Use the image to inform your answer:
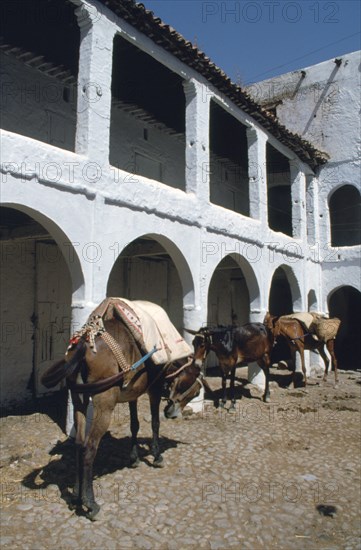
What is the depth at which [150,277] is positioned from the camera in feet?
Result: 45.6

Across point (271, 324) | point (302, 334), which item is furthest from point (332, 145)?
point (271, 324)

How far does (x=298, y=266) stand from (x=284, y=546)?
11199 millimetres

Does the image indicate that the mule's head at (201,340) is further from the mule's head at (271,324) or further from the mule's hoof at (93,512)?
the mule's hoof at (93,512)

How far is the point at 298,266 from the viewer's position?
15.0 m

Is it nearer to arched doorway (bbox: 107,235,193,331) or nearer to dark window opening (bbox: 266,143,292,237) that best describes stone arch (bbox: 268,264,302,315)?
dark window opening (bbox: 266,143,292,237)

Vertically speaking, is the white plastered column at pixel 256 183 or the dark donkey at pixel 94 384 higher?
the white plastered column at pixel 256 183

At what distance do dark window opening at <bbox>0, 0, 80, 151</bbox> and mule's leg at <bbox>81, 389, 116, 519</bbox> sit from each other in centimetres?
644

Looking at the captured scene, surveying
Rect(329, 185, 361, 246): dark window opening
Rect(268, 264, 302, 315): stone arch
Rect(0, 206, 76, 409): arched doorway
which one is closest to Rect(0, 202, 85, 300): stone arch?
Rect(0, 206, 76, 409): arched doorway

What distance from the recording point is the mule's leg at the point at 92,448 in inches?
198


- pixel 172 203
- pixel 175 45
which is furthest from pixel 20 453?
pixel 175 45

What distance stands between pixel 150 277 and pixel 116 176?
6335 mm

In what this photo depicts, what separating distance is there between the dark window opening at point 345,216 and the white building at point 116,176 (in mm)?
1996

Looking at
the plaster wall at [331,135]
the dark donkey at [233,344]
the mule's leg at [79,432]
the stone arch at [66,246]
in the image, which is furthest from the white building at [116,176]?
the mule's leg at [79,432]

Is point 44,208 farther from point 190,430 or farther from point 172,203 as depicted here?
point 190,430
